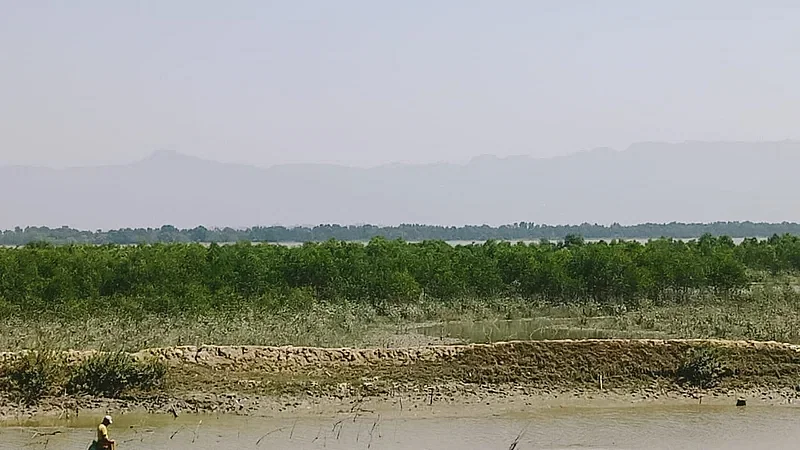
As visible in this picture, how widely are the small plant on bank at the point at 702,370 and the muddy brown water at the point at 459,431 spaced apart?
115 cm

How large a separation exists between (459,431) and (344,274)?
64.3 feet

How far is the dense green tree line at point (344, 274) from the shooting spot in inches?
1174

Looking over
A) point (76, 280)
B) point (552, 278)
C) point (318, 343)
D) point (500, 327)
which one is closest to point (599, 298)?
point (552, 278)

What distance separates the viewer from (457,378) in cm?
1777

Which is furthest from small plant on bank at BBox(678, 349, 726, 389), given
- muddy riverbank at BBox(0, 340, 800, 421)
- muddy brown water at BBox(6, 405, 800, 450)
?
muddy brown water at BBox(6, 405, 800, 450)

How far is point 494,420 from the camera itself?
15719mm

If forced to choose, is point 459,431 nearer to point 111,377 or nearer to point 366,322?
point 111,377

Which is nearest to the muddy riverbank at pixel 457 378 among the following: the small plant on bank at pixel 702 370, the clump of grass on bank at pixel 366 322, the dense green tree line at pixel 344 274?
the small plant on bank at pixel 702 370

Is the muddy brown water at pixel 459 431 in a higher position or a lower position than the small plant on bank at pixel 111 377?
lower

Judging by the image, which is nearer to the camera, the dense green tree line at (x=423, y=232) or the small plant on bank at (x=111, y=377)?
the small plant on bank at (x=111, y=377)

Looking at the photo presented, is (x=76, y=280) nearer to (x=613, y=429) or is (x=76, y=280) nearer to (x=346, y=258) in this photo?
(x=346, y=258)

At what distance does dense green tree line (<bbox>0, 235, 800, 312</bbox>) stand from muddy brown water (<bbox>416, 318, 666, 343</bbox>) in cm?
497

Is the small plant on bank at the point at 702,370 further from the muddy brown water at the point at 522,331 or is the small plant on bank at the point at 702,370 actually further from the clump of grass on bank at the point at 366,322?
the muddy brown water at the point at 522,331

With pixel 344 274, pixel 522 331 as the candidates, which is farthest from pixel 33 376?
pixel 344 274
